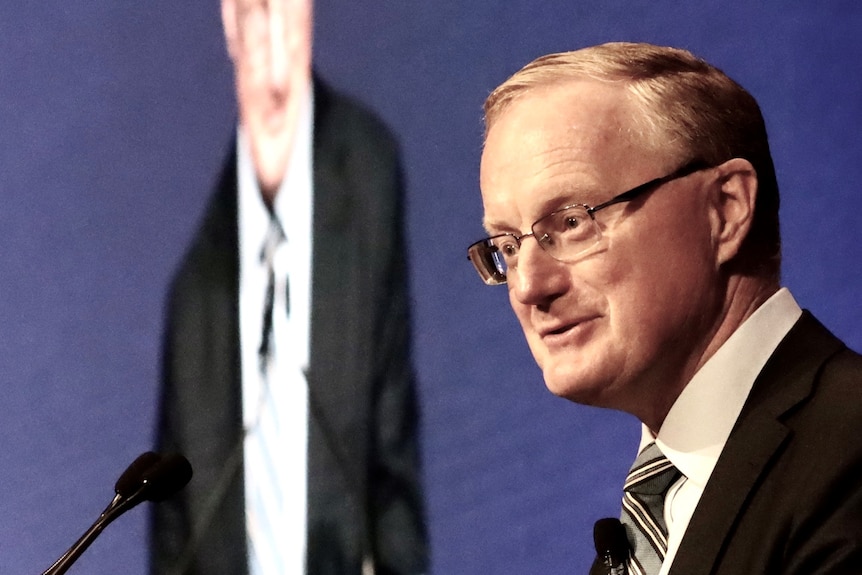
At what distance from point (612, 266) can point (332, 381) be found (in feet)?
3.70

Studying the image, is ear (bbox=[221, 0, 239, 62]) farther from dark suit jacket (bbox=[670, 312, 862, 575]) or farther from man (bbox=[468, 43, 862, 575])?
dark suit jacket (bbox=[670, 312, 862, 575])

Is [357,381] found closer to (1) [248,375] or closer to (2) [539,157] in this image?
(1) [248,375]

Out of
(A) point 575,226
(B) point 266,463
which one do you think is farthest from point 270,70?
(A) point 575,226

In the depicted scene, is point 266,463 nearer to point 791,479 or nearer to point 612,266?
point 612,266

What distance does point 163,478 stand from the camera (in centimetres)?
178

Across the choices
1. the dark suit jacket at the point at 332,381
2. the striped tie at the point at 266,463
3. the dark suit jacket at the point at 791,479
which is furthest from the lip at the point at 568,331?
the striped tie at the point at 266,463

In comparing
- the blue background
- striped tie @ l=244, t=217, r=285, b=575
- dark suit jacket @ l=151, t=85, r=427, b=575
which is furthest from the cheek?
striped tie @ l=244, t=217, r=285, b=575

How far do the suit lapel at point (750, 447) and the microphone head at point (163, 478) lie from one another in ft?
3.03

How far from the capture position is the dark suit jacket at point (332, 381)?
7.40 feet

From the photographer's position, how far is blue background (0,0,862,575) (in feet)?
5.92

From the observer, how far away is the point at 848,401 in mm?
1172

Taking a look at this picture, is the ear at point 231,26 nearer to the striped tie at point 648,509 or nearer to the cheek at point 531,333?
the cheek at point 531,333

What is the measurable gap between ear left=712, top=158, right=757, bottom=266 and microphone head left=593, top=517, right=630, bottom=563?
37 centimetres

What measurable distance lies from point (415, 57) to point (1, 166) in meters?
1.15
